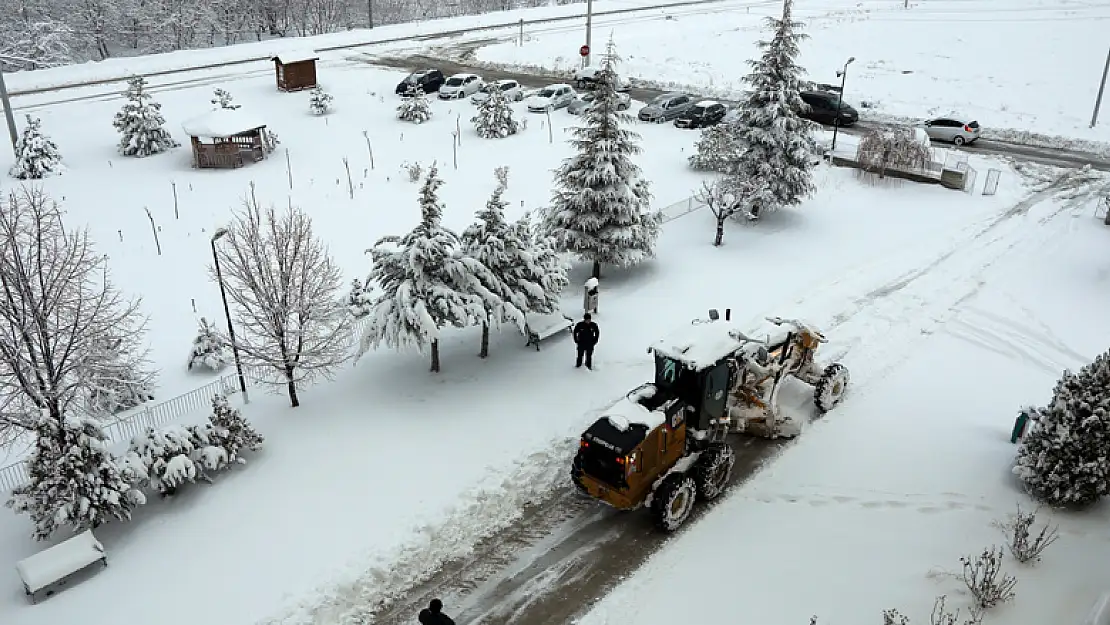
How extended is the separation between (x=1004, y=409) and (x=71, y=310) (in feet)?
56.4

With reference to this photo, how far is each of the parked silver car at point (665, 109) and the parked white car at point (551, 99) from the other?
4.29 m

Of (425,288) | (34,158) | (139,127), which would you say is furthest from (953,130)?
(34,158)

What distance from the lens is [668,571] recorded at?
38.1 feet

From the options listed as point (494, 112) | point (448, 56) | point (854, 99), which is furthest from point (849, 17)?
point (494, 112)

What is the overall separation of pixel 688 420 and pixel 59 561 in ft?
31.5

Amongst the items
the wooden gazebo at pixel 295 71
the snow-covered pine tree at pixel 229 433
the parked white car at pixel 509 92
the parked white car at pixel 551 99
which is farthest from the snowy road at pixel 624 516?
the wooden gazebo at pixel 295 71

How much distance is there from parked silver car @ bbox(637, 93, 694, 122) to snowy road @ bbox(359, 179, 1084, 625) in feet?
59.5

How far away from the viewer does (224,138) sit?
106 ft

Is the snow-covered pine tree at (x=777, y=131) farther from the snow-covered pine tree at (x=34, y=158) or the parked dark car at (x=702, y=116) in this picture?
the snow-covered pine tree at (x=34, y=158)

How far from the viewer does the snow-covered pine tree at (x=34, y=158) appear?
99.7 feet

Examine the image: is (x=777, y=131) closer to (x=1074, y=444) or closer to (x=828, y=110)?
(x=1074, y=444)

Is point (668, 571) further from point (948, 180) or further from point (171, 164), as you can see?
point (171, 164)

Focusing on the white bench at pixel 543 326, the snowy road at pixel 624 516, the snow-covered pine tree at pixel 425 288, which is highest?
the snow-covered pine tree at pixel 425 288

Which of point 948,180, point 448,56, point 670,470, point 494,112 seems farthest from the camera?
point 448,56
